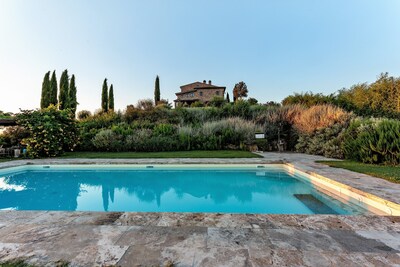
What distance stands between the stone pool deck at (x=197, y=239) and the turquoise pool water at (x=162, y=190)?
3.71ft

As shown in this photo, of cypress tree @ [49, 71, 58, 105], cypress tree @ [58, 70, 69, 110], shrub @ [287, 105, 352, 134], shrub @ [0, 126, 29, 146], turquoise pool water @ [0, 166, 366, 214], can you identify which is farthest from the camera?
cypress tree @ [58, 70, 69, 110]

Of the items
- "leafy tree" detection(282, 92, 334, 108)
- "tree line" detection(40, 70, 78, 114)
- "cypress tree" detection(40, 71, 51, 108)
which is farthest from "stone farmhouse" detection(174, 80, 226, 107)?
"leafy tree" detection(282, 92, 334, 108)

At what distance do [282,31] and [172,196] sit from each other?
11.6m

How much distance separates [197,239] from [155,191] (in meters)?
3.10

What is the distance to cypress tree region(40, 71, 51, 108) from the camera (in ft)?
61.9

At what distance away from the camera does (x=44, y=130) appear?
830 centimetres

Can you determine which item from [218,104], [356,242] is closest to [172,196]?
[356,242]

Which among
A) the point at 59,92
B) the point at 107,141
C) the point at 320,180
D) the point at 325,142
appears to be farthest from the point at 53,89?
the point at 320,180

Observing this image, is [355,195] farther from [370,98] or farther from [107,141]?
[370,98]

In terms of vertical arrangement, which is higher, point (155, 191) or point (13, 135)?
point (13, 135)

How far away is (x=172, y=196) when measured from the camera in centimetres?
452

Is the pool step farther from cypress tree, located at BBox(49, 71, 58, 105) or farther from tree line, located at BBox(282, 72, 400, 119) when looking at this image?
cypress tree, located at BBox(49, 71, 58, 105)

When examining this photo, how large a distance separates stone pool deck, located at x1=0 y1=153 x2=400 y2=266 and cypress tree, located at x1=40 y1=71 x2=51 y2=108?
19744 mm

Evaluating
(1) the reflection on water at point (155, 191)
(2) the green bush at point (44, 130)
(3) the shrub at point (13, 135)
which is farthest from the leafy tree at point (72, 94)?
(1) the reflection on water at point (155, 191)
